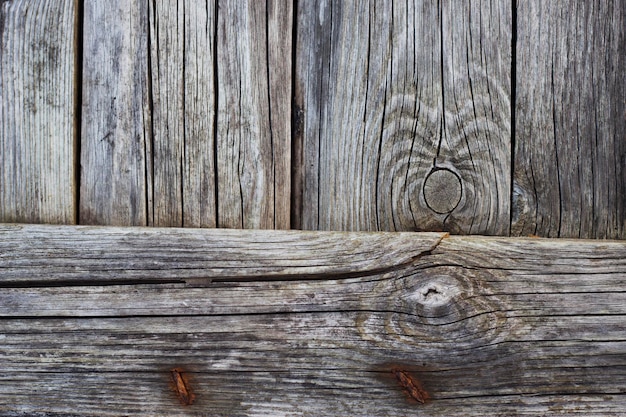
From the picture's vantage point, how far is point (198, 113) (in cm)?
142

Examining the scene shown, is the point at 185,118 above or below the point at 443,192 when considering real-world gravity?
above

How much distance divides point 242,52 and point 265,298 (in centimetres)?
74

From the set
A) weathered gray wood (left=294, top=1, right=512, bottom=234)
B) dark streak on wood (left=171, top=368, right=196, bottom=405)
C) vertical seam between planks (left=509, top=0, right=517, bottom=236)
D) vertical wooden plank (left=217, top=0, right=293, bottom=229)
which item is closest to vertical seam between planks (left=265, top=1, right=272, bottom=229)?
vertical wooden plank (left=217, top=0, right=293, bottom=229)

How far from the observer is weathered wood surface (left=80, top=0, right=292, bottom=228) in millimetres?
1421

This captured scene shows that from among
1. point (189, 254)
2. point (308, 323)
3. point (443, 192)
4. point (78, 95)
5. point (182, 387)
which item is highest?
point (78, 95)

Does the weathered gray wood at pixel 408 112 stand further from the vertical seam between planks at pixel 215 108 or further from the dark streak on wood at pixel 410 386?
the dark streak on wood at pixel 410 386

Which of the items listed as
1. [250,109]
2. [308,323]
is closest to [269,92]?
[250,109]

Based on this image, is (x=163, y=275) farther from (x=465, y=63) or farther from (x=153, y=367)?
(x=465, y=63)

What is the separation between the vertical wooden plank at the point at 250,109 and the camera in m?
1.42

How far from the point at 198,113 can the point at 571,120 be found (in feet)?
3.69

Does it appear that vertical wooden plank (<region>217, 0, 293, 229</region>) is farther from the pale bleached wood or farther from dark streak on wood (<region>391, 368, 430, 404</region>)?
dark streak on wood (<region>391, 368, 430, 404</region>)

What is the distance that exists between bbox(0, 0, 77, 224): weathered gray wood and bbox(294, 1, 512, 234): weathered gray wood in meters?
0.72

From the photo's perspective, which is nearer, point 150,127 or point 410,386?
point 410,386

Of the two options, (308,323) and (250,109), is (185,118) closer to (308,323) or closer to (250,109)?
(250,109)
